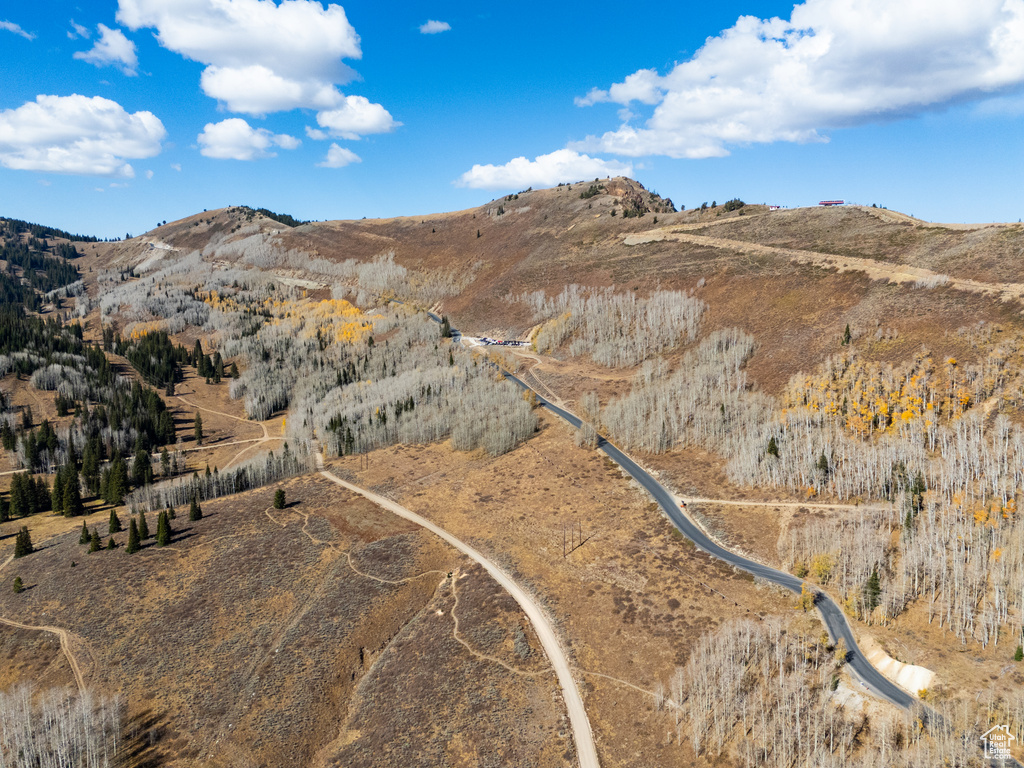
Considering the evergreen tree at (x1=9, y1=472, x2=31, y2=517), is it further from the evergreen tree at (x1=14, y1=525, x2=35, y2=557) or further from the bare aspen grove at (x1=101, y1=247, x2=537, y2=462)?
the bare aspen grove at (x1=101, y1=247, x2=537, y2=462)

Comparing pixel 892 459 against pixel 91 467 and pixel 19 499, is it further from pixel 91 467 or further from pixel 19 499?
pixel 19 499

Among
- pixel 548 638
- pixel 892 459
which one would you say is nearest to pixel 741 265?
pixel 892 459

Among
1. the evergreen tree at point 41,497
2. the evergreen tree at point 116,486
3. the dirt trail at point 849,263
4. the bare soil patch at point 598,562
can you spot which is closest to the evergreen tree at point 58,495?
the evergreen tree at point 41,497

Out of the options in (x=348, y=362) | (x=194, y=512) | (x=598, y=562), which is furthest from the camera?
(x=348, y=362)

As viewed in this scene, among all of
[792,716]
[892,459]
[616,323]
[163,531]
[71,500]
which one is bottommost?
[792,716]

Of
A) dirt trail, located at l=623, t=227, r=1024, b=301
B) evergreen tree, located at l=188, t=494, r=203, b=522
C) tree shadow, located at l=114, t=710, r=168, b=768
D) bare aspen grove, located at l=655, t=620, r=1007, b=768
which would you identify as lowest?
tree shadow, located at l=114, t=710, r=168, b=768

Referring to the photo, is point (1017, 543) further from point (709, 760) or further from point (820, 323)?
point (820, 323)

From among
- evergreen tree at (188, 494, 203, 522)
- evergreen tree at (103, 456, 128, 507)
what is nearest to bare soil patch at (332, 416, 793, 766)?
evergreen tree at (188, 494, 203, 522)
